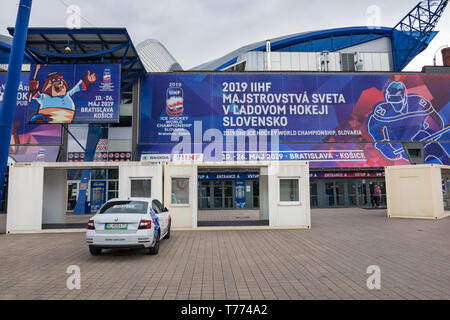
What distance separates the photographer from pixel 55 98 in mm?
21719

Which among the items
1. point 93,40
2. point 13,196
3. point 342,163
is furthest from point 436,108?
point 13,196

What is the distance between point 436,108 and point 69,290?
3260cm

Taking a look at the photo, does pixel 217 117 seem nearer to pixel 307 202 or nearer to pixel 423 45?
pixel 307 202

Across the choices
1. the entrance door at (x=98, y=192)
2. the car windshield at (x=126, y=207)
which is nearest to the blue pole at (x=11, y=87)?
the car windshield at (x=126, y=207)

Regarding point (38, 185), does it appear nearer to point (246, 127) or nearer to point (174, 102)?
point (174, 102)

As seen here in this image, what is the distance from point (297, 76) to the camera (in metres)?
27.5

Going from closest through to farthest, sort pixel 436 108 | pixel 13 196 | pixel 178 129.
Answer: pixel 13 196, pixel 178 129, pixel 436 108

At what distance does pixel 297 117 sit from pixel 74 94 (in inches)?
717

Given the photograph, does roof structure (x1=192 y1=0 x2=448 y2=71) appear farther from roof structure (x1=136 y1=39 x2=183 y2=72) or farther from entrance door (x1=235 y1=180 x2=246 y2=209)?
entrance door (x1=235 y1=180 x2=246 y2=209)

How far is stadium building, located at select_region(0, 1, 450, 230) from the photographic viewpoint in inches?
1006

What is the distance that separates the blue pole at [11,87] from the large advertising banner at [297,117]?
38.8 ft

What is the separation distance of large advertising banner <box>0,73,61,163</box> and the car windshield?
19.3 meters

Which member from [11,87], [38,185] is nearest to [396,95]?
[38,185]

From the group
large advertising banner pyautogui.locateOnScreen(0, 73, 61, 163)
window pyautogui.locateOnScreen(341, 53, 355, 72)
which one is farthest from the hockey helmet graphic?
large advertising banner pyautogui.locateOnScreen(0, 73, 61, 163)
